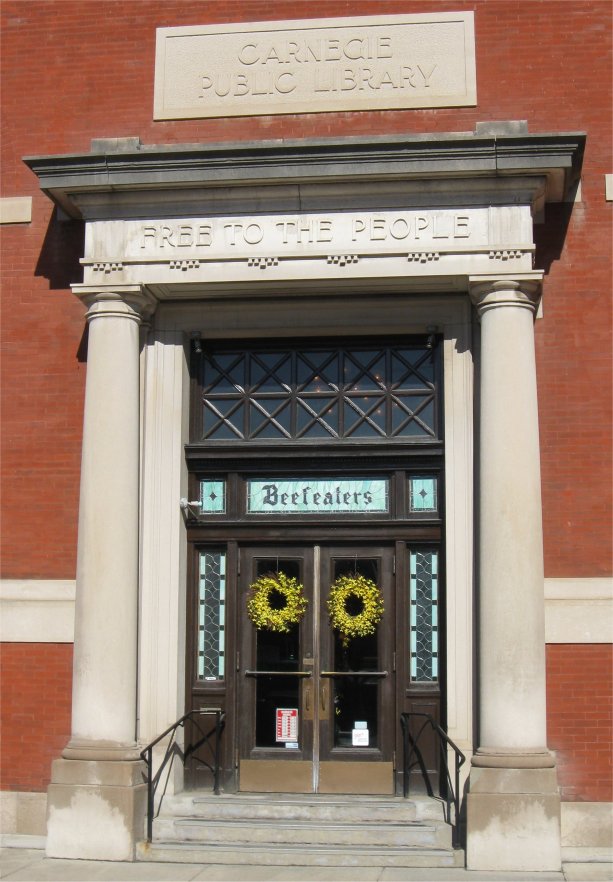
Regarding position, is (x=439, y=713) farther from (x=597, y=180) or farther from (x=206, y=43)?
(x=206, y=43)

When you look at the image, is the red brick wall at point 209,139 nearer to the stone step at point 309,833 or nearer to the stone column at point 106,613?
the stone column at point 106,613

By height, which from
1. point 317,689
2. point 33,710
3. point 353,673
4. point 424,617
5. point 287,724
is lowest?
point 287,724

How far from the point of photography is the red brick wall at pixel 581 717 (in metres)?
9.88

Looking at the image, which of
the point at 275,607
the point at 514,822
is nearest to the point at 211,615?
the point at 275,607

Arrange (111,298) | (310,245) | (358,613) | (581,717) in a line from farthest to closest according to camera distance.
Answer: (358,613), (111,298), (310,245), (581,717)

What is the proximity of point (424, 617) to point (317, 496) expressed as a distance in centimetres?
153

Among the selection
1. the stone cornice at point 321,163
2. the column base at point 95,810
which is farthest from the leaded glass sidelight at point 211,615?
the stone cornice at point 321,163

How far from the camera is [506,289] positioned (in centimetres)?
998

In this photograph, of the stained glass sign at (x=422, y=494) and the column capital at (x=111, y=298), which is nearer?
the column capital at (x=111, y=298)

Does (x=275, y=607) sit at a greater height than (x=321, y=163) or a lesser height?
lesser

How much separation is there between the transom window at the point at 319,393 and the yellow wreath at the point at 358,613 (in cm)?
139

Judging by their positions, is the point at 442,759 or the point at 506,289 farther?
the point at 442,759

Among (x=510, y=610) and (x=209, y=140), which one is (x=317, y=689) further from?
(x=209, y=140)

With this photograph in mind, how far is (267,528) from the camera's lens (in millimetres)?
10969
